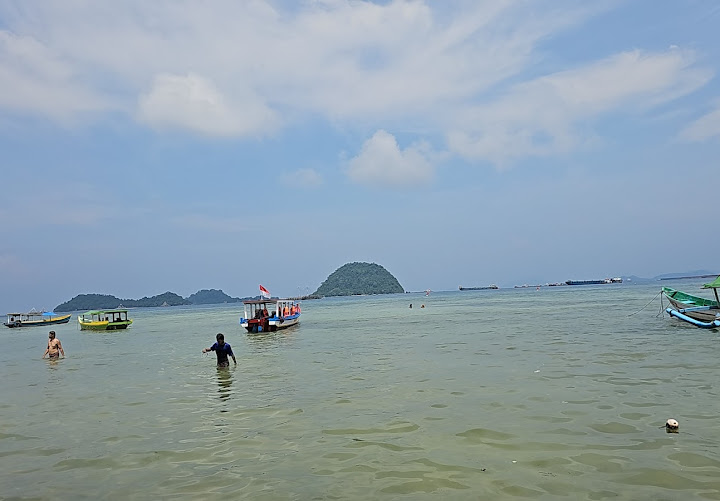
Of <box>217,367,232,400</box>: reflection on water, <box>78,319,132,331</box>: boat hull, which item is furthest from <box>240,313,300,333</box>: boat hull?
<box>78,319,132,331</box>: boat hull

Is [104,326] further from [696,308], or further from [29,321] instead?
[696,308]

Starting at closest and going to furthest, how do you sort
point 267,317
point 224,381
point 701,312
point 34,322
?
1. point 224,381
2. point 701,312
3. point 267,317
4. point 34,322

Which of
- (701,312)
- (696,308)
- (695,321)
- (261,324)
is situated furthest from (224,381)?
(696,308)

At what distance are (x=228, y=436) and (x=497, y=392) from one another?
7283 mm

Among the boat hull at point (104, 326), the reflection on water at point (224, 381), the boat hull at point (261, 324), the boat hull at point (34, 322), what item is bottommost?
the reflection on water at point (224, 381)

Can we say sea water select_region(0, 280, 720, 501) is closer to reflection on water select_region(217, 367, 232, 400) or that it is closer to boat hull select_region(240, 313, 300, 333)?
reflection on water select_region(217, 367, 232, 400)

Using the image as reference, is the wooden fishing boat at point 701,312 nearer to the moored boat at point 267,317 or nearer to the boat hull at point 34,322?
the moored boat at point 267,317

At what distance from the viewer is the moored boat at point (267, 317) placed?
40344mm

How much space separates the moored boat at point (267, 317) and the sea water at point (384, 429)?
61.0 feet

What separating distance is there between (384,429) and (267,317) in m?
31.6

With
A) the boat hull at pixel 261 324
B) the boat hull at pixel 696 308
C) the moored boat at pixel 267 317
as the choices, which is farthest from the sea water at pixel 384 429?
the moored boat at pixel 267 317

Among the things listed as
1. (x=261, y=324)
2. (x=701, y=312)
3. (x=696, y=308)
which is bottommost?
(x=701, y=312)

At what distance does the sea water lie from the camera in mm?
7926

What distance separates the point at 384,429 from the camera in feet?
36.0
